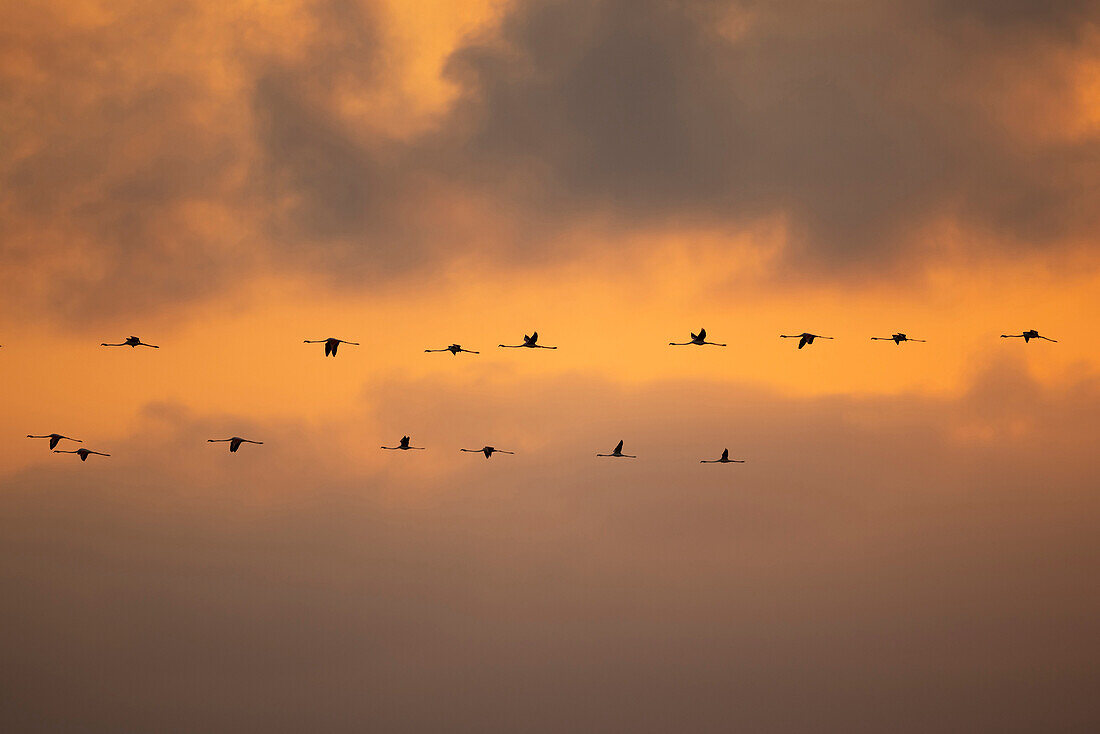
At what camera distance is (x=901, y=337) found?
109125 millimetres

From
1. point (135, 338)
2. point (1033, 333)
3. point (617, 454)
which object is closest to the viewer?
point (135, 338)

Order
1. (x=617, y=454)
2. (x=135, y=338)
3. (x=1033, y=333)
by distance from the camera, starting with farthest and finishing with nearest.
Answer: (x=617, y=454) → (x=1033, y=333) → (x=135, y=338)

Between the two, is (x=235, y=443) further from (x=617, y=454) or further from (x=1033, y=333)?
(x=1033, y=333)

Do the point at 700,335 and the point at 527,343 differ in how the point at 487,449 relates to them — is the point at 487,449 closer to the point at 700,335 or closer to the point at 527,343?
the point at 527,343

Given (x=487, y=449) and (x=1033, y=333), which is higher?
(x=1033, y=333)

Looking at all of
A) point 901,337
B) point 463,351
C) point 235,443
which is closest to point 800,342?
point 901,337

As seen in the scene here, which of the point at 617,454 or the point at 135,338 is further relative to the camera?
the point at 617,454

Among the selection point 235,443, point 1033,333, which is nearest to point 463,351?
point 235,443

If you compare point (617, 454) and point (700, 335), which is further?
point (617, 454)

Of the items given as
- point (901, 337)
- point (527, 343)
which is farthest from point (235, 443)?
point (901, 337)

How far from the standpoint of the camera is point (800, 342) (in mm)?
110125

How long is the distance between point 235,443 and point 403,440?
1597 centimetres

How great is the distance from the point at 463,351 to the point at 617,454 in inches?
1069

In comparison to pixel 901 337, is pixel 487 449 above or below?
below
